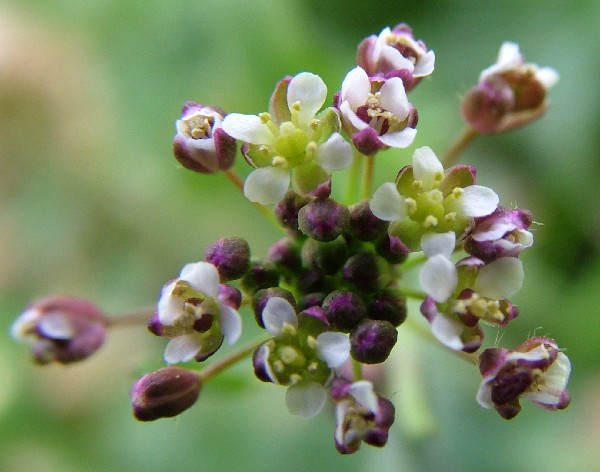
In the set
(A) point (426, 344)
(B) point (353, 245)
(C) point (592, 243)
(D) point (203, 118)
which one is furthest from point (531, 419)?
(D) point (203, 118)

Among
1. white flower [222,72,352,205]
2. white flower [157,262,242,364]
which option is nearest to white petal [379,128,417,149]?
white flower [222,72,352,205]

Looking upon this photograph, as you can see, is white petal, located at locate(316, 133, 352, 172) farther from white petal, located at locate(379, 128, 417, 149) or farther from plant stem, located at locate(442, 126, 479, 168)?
plant stem, located at locate(442, 126, 479, 168)

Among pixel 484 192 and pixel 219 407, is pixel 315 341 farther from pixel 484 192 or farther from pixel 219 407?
pixel 219 407

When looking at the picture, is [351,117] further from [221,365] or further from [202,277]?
[221,365]

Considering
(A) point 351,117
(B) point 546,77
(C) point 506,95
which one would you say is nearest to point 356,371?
(A) point 351,117

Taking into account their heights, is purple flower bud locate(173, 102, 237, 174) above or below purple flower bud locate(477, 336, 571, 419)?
above

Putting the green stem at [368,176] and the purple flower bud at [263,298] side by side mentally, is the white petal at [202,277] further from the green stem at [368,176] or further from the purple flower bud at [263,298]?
the green stem at [368,176]
